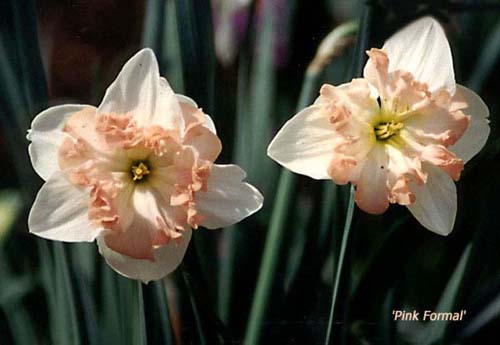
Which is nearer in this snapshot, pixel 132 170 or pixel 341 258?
pixel 132 170

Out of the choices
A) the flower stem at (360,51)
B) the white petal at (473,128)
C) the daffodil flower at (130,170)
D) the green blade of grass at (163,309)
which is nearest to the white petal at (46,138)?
the daffodil flower at (130,170)

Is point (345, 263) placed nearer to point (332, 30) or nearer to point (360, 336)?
point (360, 336)

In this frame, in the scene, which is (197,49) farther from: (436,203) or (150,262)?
(436,203)

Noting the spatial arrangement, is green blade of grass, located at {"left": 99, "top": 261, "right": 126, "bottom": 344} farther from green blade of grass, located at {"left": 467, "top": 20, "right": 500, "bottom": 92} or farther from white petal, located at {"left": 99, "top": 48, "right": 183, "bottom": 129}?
green blade of grass, located at {"left": 467, "top": 20, "right": 500, "bottom": 92}

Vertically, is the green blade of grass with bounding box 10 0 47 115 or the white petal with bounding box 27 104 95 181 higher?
the green blade of grass with bounding box 10 0 47 115

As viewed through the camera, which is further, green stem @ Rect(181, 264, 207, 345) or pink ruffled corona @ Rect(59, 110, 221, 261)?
green stem @ Rect(181, 264, 207, 345)

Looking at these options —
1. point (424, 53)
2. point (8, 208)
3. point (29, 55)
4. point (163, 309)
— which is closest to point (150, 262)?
point (163, 309)

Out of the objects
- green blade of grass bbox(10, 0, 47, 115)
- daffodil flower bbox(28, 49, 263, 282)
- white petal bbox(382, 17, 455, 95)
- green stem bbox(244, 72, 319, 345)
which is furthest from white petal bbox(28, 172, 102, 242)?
white petal bbox(382, 17, 455, 95)
